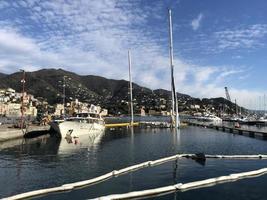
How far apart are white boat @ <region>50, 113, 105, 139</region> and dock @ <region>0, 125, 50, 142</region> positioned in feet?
12.6

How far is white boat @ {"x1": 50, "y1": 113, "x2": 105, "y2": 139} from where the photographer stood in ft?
276

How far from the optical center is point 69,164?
147 ft

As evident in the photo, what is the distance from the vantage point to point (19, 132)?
269 feet

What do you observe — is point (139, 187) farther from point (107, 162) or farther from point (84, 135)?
point (84, 135)

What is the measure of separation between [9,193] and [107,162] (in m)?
17.3

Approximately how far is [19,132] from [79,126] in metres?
13.3

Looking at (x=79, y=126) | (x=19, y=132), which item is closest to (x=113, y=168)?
(x=19, y=132)

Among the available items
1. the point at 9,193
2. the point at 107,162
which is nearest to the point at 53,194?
the point at 9,193

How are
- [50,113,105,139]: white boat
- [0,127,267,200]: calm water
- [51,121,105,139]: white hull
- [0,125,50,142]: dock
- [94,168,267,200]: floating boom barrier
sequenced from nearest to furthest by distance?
[94,168,267,200]: floating boom barrier < [0,127,267,200]: calm water < [0,125,50,142]: dock < [51,121,105,139]: white hull < [50,113,105,139]: white boat

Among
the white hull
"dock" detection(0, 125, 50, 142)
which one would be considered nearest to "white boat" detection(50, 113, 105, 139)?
the white hull

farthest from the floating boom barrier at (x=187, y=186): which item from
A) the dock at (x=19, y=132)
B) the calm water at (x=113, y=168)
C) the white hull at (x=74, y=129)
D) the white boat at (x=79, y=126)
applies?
the white hull at (x=74, y=129)

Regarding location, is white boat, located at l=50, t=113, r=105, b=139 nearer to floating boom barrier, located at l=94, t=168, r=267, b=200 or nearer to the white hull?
the white hull

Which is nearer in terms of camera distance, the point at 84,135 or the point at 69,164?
the point at 69,164

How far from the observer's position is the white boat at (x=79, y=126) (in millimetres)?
84000
